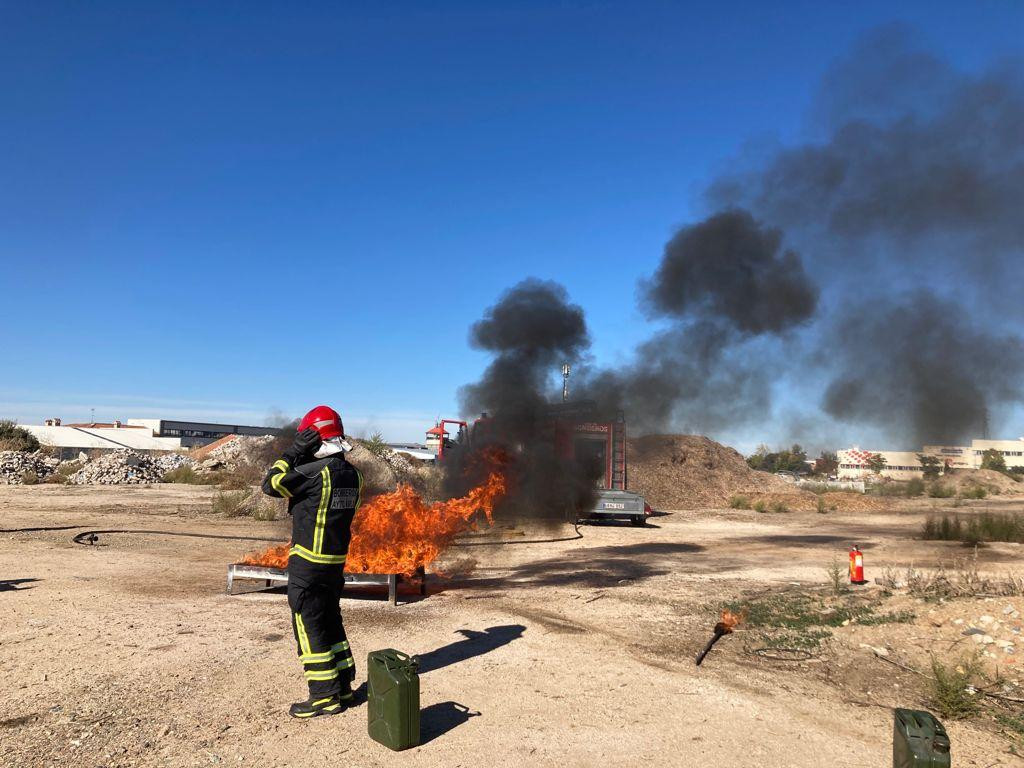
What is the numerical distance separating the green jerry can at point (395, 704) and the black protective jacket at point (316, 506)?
105cm

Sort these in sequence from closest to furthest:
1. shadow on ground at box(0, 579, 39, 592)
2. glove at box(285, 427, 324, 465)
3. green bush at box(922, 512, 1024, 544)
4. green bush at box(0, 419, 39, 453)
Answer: glove at box(285, 427, 324, 465), shadow on ground at box(0, 579, 39, 592), green bush at box(922, 512, 1024, 544), green bush at box(0, 419, 39, 453)

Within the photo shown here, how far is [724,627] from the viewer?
297 inches

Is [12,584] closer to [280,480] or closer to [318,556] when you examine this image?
[280,480]

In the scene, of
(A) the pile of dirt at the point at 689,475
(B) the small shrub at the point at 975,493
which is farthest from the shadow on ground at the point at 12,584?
(B) the small shrub at the point at 975,493

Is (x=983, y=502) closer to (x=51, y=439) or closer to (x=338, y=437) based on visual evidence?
(x=338, y=437)

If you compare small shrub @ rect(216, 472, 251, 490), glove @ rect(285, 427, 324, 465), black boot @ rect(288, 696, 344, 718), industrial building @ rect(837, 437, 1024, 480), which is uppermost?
industrial building @ rect(837, 437, 1024, 480)

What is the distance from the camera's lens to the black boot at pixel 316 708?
490 centimetres

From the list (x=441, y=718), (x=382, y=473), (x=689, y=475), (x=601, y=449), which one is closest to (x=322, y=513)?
(x=441, y=718)

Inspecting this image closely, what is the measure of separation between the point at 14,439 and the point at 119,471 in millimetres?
14051

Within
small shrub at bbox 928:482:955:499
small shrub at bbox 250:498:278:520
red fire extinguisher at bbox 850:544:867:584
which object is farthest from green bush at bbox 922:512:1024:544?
small shrub at bbox 928:482:955:499

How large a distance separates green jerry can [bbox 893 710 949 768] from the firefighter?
3656 mm

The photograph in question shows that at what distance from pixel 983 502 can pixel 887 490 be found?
190 inches

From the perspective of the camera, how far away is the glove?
5535 mm

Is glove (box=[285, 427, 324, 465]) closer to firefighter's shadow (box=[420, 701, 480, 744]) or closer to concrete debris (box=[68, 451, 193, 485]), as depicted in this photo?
firefighter's shadow (box=[420, 701, 480, 744])
